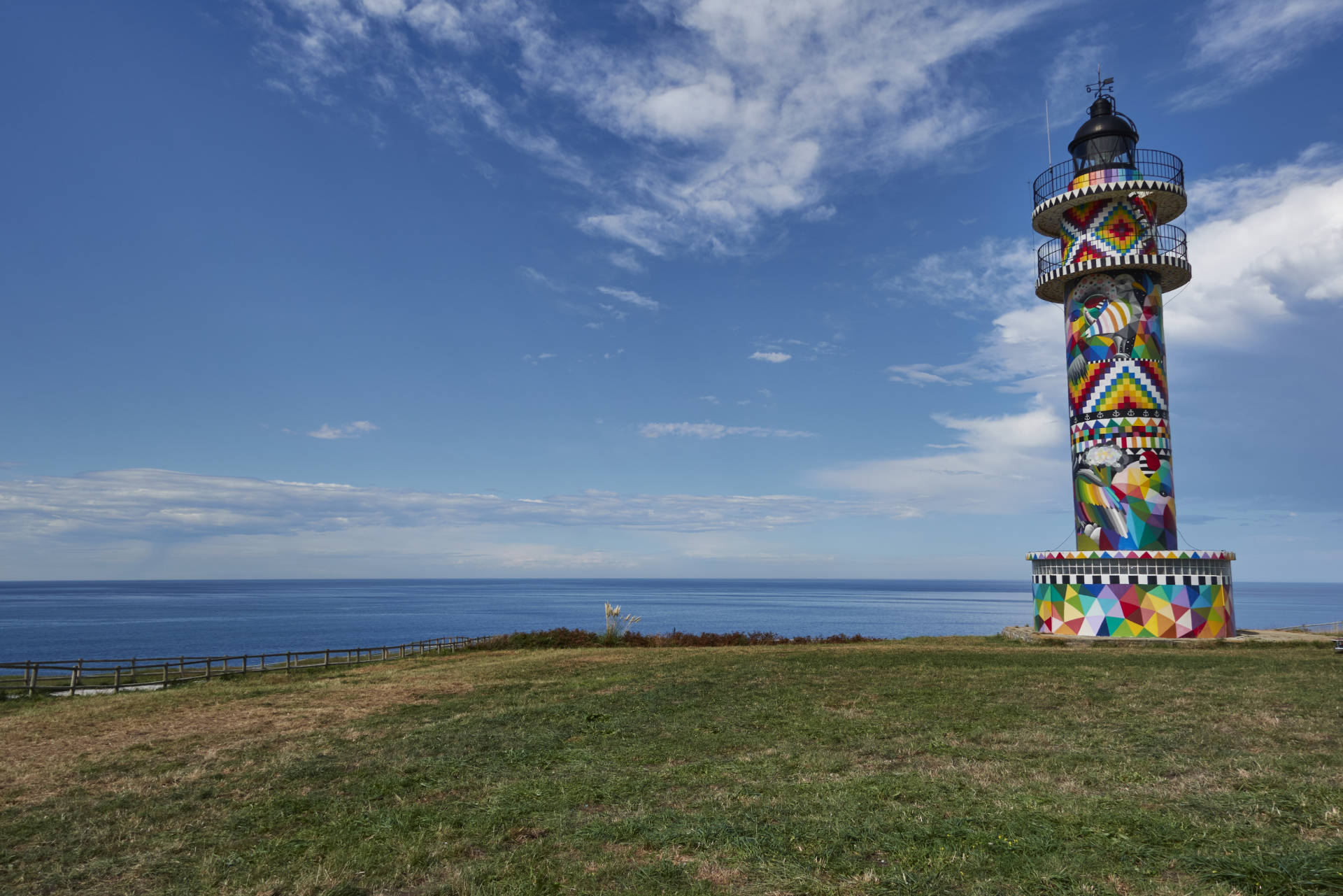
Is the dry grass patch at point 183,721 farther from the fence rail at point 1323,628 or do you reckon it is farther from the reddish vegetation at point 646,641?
the fence rail at point 1323,628

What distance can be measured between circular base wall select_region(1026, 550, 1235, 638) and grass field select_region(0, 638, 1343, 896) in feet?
32.2

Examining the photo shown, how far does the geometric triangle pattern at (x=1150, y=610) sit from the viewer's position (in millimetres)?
28516

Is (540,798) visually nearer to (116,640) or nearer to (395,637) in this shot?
(395,637)

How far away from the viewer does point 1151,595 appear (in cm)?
2875

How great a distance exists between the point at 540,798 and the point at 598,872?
9.23 feet

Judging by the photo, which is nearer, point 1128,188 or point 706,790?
point 706,790

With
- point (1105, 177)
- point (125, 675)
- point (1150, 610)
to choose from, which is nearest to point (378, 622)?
point (125, 675)

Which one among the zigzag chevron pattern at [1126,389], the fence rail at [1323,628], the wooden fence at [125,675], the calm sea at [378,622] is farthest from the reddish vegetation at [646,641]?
the calm sea at [378,622]

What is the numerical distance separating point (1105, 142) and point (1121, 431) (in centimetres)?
1300

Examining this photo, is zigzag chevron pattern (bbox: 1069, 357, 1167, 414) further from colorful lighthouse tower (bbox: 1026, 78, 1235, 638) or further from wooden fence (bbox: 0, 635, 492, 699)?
wooden fence (bbox: 0, 635, 492, 699)

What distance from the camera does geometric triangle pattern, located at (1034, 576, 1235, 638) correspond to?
93.6 feet

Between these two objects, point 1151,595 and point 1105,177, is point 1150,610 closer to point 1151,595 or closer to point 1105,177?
point 1151,595

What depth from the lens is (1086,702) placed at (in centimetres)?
1556

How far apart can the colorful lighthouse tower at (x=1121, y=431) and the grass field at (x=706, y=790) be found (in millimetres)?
10075
